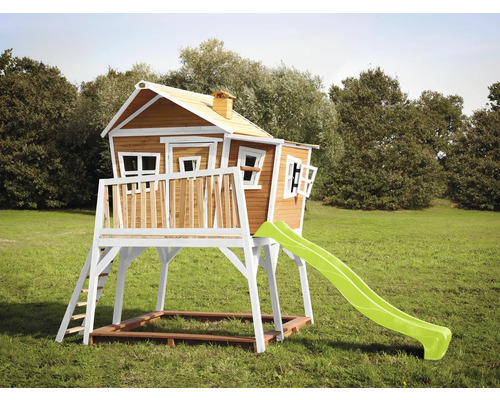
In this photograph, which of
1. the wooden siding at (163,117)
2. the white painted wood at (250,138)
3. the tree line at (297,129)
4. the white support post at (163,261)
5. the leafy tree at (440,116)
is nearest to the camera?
the white painted wood at (250,138)

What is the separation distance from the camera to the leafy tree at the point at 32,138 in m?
28.8

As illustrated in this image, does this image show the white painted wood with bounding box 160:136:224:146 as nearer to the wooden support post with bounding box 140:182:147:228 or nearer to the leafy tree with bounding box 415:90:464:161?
the wooden support post with bounding box 140:182:147:228

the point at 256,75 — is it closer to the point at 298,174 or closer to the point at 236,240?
the point at 298,174

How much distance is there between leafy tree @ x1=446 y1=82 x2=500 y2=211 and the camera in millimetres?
32250

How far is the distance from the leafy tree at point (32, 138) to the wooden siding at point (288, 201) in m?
22.8

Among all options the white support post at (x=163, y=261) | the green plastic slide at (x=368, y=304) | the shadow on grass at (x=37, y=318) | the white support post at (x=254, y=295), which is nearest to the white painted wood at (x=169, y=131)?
the green plastic slide at (x=368, y=304)

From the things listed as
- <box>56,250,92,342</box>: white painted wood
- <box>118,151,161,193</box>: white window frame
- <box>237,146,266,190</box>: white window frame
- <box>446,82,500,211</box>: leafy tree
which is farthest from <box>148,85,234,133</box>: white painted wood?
<box>446,82,500,211</box>: leafy tree

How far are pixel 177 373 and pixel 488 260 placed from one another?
11.5 metres

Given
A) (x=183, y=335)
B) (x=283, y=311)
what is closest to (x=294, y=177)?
(x=183, y=335)

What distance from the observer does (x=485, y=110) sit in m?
33.7

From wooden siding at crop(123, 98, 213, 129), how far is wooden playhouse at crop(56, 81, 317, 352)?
13 millimetres

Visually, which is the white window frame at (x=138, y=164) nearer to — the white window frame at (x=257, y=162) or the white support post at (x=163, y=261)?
the white window frame at (x=257, y=162)

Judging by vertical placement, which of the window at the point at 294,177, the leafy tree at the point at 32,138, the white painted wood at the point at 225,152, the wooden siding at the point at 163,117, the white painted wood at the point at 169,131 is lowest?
the leafy tree at the point at 32,138

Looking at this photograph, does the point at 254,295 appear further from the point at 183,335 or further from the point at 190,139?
the point at 190,139
